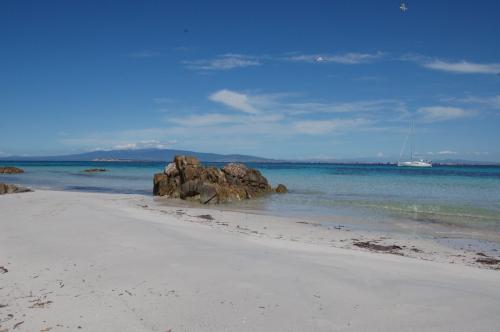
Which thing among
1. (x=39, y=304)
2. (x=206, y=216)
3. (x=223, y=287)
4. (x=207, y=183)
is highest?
(x=207, y=183)

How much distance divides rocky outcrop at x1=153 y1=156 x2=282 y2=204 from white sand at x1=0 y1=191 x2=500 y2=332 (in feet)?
43.5

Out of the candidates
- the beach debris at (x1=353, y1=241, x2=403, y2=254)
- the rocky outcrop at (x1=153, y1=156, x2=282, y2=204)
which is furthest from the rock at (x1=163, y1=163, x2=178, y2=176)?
the beach debris at (x1=353, y1=241, x2=403, y2=254)

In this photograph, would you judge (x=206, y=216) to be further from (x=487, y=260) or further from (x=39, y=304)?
(x=39, y=304)

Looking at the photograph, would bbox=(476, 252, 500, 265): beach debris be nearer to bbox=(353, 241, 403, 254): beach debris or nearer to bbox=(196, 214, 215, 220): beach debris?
bbox=(353, 241, 403, 254): beach debris

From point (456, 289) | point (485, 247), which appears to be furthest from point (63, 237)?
point (485, 247)

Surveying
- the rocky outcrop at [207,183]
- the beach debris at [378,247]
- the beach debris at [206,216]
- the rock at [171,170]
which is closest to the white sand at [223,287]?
the beach debris at [378,247]

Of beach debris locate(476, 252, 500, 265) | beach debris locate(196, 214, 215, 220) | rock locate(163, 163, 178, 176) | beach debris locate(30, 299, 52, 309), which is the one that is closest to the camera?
beach debris locate(30, 299, 52, 309)

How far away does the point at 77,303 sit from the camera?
559cm

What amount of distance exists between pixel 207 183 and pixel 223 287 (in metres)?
18.0

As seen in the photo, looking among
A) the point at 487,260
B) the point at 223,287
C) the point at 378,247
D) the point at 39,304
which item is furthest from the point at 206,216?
the point at 39,304

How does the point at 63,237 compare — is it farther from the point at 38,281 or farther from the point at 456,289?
the point at 456,289

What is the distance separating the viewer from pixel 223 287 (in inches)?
242

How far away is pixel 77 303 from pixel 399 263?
5944mm

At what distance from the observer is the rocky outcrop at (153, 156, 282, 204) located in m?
23.6
